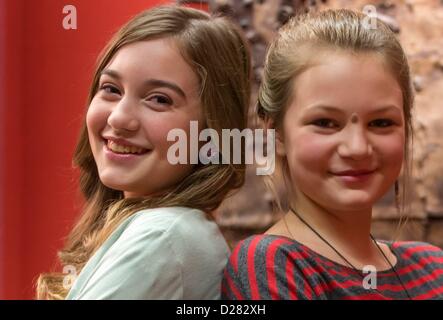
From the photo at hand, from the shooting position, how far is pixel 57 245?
3.51ft

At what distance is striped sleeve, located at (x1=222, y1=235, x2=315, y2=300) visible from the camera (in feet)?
2.55

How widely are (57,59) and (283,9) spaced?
405mm

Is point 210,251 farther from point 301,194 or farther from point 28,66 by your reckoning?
point 28,66

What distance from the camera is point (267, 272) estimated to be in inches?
31.0

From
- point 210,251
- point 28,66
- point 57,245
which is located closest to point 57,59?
point 28,66

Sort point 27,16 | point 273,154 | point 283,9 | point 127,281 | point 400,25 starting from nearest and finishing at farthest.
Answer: point 127,281, point 273,154, point 27,16, point 283,9, point 400,25

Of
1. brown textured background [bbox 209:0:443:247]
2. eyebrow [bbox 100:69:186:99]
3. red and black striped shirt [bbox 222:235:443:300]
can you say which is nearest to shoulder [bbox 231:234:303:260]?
red and black striped shirt [bbox 222:235:443:300]

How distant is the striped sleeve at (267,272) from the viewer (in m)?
0.78

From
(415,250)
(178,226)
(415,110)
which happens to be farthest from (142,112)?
(415,110)

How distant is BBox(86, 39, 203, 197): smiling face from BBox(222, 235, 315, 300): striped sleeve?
6.6 inches

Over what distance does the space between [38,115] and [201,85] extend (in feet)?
0.96

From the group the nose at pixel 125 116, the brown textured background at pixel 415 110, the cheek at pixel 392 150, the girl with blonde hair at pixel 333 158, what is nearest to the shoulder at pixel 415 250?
the girl with blonde hair at pixel 333 158

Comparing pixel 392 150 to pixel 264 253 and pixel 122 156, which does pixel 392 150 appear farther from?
pixel 122 156

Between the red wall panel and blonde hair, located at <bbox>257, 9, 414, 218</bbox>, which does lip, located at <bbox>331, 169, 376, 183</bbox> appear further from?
the red wall panel
